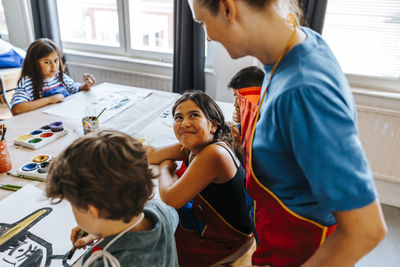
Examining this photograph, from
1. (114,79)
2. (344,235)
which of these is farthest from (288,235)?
(114,79)

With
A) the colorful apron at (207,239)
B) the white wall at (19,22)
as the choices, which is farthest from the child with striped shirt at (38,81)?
the white wall at (19,22)

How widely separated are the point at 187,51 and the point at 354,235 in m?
2.18

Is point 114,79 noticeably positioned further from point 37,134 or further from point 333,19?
point 333,19

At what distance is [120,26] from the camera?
2.97 m

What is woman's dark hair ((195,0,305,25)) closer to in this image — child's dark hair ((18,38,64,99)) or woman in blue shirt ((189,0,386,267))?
woman in blue shirt ((189,0,386,267))

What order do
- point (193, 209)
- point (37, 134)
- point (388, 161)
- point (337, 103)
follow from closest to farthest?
1. point (337, 103)
2. point (193, 209)
3. point (37, 134)
4. point (388, 161)

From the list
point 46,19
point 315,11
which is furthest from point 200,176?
point 46,19

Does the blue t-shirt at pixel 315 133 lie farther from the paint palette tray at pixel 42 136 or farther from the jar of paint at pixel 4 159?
the paint palette tray at pixel 42 136

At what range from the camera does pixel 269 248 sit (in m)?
0.76

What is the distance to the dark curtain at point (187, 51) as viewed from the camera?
2391 mm

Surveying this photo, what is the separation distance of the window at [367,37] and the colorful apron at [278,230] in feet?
5.99

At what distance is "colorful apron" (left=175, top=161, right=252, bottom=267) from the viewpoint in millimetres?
1021

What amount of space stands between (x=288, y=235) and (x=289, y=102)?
0.35 meters

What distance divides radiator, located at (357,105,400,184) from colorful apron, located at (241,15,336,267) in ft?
5.59
